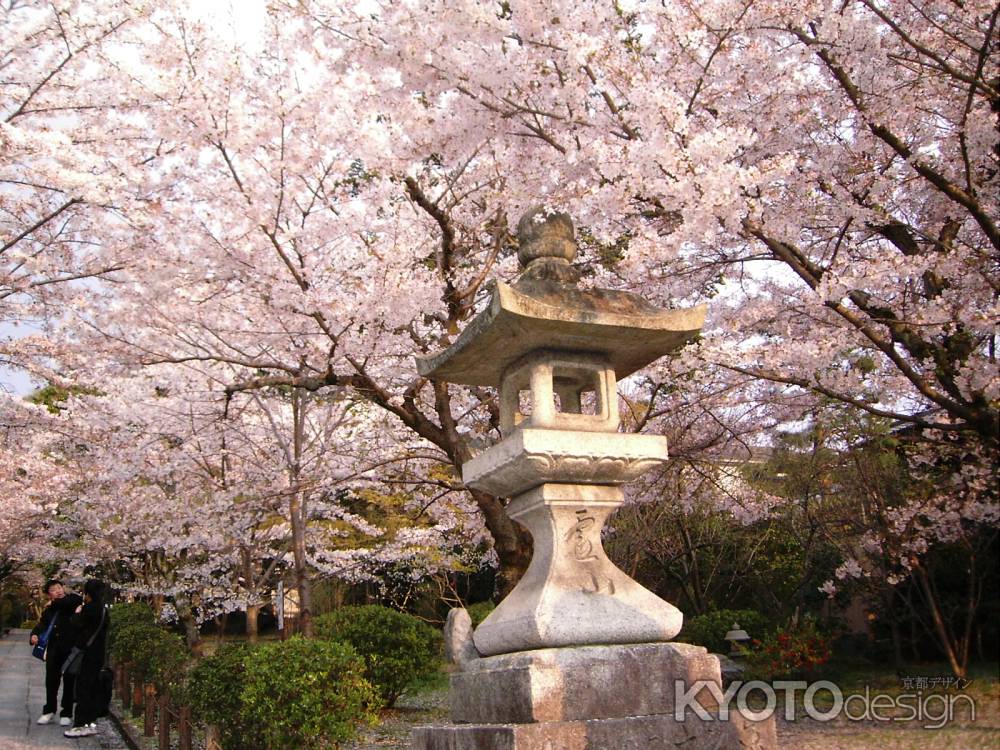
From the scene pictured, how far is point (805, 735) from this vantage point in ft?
28.2

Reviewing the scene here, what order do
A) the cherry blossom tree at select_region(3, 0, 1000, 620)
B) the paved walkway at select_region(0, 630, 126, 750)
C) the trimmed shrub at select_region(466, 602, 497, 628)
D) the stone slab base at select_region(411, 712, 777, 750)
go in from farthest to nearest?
the trimmed shrub at select_region(466, 602, 497, 628) → the paved walkway at select_region(0, 630, 126, 750) → the cherry blossom tree at select_region(3, 0, 1000, 620) → the stone slab base at select_region(411, 712, 777, 750)

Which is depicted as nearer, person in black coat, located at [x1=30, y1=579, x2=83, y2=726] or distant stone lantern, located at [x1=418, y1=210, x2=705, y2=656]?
distant stone lantern, located at [x1=418, y1=210, x2=705, y2=656]

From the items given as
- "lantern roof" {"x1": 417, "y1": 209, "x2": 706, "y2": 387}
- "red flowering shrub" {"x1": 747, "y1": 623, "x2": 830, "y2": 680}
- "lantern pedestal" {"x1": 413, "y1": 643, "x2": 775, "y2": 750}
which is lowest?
"red flowering shrub" {"x1": 747, "y1": 623, "x2": 830, "y2": 680}

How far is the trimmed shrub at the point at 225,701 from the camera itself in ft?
21.6

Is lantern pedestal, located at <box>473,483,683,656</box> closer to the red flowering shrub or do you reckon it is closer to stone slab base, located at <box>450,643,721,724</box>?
stone slab base, located at <box>450,643,721,724</box>

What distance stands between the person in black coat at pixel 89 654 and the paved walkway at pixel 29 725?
0.61 ft

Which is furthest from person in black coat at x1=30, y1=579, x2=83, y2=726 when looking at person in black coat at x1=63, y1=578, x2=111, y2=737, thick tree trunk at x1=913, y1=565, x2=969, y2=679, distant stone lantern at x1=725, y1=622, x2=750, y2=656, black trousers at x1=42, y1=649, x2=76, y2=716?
thick tree trunk at x1=913, y1=565, x2=969, y2=679

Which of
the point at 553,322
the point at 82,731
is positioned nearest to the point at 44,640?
the point at 82,731

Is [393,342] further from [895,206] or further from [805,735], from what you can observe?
[805,735]

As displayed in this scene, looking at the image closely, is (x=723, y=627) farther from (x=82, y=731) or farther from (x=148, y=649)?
(x=82, y=731)

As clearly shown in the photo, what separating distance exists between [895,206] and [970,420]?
2.66 m

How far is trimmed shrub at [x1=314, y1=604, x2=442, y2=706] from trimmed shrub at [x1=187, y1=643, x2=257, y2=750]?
3.45 meters

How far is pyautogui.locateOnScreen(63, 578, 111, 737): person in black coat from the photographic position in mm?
8438

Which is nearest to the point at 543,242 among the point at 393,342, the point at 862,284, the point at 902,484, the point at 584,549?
the point at 584,549
